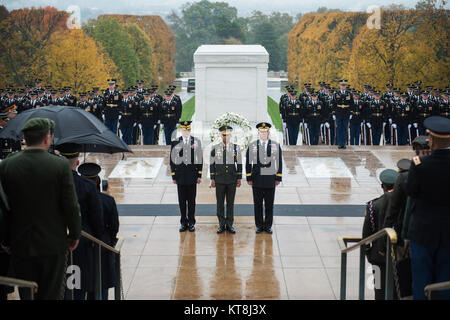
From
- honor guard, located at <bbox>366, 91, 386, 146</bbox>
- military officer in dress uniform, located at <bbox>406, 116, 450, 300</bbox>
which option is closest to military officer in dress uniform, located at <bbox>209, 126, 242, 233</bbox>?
military officer in dress uniform, located at <bbox>406, 116, 450, 300</bbox>

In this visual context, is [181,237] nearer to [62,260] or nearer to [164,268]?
[164,268]

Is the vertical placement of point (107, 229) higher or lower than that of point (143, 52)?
lower

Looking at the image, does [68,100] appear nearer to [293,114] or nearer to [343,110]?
[293,114]

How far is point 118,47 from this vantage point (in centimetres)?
4166

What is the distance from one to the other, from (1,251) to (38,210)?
604mm

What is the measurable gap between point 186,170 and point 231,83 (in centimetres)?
758

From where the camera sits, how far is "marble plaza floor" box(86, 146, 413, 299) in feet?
21.3

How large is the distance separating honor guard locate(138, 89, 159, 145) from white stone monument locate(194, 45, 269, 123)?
1.29 meters

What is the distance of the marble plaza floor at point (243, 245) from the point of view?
6488 millimetres

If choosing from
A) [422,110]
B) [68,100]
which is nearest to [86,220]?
[422,110]

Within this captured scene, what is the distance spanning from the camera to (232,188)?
27.4ft

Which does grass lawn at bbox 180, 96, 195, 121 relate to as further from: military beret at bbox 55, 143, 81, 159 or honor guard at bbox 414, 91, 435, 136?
military beret at bbox 55, 143, 81, 159

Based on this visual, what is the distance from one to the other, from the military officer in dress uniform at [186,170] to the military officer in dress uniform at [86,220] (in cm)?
339

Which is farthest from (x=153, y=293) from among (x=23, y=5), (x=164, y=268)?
(x=23, y=5)
